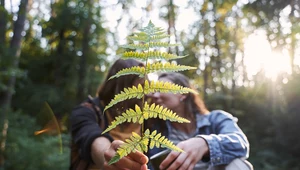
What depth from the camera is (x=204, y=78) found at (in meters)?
13.2

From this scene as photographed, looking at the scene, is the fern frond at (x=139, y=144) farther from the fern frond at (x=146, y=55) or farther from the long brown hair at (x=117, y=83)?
the long brown hair at (x=117, y=83)

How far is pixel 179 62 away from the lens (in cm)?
741

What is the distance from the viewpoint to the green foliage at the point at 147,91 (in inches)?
28.4

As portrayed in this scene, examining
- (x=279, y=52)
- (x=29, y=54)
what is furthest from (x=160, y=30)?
(x=29, y=54)

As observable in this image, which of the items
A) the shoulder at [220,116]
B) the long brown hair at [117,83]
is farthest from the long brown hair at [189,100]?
the long brown hair at [117,83]

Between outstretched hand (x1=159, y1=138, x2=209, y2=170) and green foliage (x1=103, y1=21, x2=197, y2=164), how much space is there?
32cm

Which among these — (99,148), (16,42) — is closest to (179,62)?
(16,42)

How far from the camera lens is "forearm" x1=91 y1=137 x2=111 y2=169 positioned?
3.81ft

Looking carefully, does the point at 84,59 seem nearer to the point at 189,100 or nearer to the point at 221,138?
the point at 189,100

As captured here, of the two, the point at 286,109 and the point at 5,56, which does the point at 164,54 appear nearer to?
the point at 5,56

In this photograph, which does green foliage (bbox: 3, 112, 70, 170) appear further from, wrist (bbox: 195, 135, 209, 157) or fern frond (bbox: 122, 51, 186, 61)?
fern frond (bbox: 122, 51, 186, 61)

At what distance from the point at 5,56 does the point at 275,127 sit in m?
8.21

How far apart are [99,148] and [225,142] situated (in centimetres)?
48

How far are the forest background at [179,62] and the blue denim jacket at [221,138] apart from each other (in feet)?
17.6
